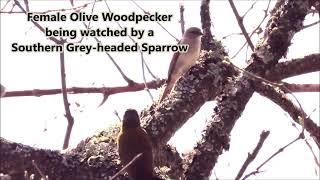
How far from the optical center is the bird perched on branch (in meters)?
3.01

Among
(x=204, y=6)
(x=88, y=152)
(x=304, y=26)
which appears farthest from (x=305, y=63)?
(x=88, y=152)

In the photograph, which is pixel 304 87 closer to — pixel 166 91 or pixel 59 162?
pixel 166 91

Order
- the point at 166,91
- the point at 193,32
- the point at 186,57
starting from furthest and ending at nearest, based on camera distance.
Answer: the point at 193,32
the point at 186,57
the point at 166,91

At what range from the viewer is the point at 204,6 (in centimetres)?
404

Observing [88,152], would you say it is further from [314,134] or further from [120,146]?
[314,134]

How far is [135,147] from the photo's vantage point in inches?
130

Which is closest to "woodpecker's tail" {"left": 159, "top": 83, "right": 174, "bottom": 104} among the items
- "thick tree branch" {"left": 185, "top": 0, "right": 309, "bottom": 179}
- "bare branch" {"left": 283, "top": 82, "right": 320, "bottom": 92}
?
"thick tree branch" {"left": 185, "top": 0, "right": 309, "bottom": 179}

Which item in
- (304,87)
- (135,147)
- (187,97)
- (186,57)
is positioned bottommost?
A: (135,147)

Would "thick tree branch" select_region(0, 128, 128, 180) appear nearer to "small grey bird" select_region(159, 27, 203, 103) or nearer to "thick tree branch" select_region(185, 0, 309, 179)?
"thick tree branch" select_region(185, 0, 309, 179)

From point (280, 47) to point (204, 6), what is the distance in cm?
71

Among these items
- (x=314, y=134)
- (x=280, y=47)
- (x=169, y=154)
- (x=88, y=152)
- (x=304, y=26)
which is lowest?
(x=88, y=152)

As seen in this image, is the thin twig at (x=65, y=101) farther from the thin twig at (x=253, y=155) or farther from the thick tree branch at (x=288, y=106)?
the thin twig at (x=253, y=155)

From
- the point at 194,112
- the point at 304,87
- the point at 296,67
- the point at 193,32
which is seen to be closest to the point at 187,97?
the point at 194,112

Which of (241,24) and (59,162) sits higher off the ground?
(241,24)
